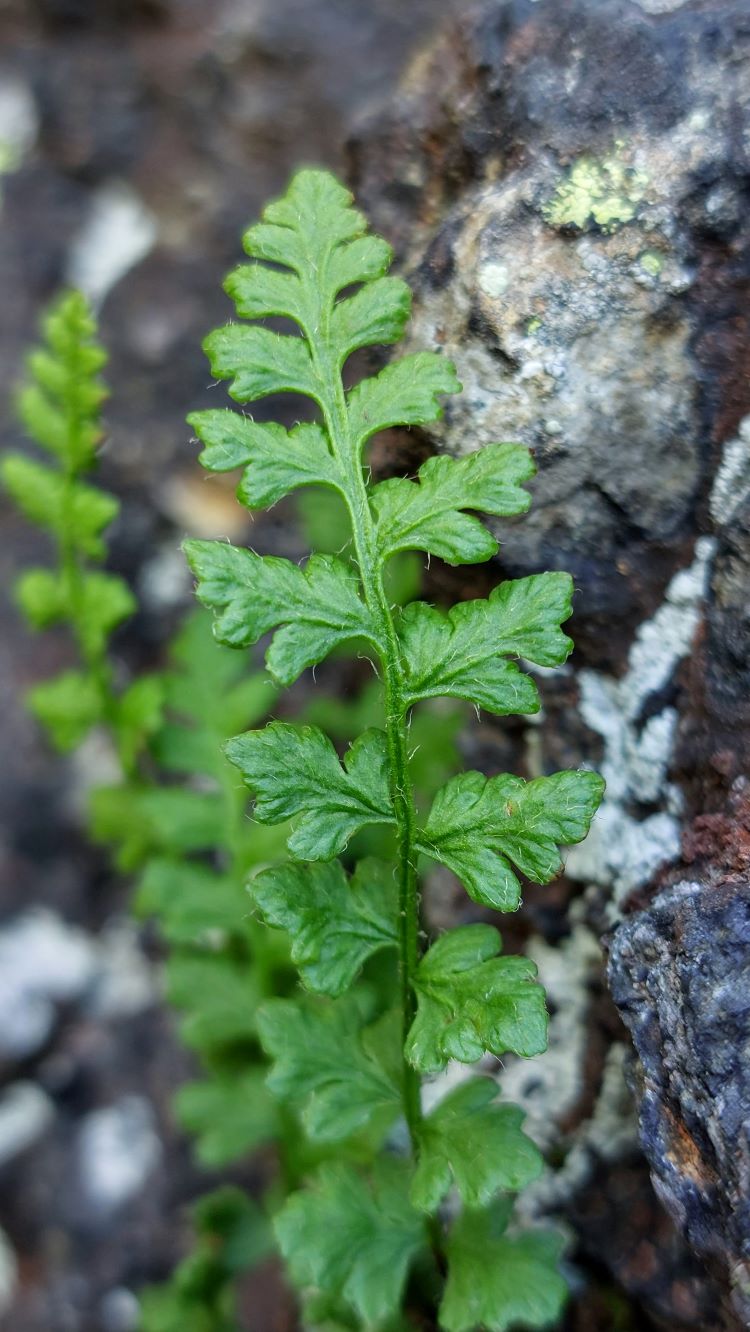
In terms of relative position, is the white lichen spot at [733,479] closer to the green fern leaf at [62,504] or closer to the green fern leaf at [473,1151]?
the green fern leaf at [473,1151]

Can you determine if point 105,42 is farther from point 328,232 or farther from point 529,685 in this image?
point 529,685

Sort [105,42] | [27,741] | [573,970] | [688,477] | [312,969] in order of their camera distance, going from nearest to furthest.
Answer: [312,969], [688,477], [573,970], [27,741], [105,42]

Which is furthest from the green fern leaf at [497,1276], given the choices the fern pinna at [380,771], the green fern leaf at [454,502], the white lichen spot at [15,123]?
the white lichen spot at [15,123]

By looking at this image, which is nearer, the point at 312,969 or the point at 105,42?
the point at 312,969

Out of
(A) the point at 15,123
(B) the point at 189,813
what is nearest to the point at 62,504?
(B) the point at 189,813

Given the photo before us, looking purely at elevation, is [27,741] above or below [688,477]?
below

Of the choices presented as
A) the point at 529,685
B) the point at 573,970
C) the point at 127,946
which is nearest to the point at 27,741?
the point at 127,946

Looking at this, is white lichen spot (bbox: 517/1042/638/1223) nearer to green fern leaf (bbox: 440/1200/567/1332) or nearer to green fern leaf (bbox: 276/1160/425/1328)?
green fern leaf (bbox: 440/1200/567/1332)
